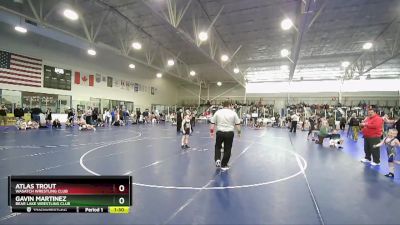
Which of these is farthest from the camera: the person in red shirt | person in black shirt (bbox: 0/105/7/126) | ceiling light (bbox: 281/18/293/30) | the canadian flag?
the canadian flag

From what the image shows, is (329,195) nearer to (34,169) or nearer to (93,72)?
(34,169)

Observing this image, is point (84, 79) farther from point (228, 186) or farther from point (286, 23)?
point (228, 186)

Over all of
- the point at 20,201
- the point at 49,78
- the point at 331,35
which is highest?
the point at 331,35

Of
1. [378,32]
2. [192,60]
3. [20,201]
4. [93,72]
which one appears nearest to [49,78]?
[93,72]

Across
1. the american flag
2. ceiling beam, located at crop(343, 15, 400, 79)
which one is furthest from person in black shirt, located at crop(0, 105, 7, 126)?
ceiling beam, located at crop(343, 15, 400, 79)

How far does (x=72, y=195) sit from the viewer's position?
2146 mm

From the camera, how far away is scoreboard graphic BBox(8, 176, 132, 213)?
2094 millimetres

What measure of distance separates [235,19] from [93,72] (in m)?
15.6

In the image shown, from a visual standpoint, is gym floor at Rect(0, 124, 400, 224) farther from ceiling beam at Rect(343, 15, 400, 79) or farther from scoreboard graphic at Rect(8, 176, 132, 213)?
ceiling beam at Rect(343, 15, 400, 79)

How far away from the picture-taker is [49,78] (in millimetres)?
19375

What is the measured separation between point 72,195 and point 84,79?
22.9m

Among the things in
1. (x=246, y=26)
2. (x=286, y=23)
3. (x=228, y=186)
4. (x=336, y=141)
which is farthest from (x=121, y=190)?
(x=246, y=26)

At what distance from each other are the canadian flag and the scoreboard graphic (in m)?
22.1

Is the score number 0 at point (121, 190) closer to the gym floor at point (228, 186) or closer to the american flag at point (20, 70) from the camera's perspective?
the gym floor at point (228, 186)
